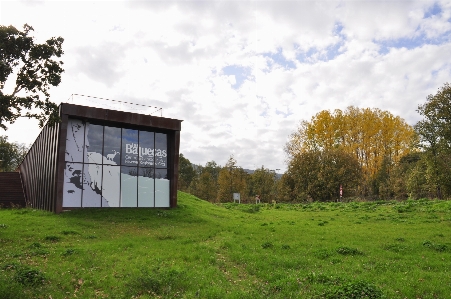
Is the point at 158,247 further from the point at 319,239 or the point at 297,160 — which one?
the point at 297,160

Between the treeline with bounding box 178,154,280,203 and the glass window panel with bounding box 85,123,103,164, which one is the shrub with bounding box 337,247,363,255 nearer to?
the glass window panel with bounding box 85,123,103,164

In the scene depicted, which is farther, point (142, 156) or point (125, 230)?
point (142, 156)

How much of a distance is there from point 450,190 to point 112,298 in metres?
26.7

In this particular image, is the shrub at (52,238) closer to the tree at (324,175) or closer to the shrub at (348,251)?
the shrub at (348,251)

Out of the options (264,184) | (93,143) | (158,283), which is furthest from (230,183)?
(158,283)

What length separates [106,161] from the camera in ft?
95.3

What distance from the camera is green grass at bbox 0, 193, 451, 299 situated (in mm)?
10266

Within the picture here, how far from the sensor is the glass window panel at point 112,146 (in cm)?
2923

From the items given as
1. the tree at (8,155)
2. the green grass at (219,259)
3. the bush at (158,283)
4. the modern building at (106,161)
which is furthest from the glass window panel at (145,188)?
the tree at (8,155)

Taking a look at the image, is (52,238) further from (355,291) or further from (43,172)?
(43,172)

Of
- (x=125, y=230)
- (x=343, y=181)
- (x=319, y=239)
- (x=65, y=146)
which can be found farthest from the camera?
(x=343, y=181)

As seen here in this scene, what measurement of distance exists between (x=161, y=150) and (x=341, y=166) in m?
32.4

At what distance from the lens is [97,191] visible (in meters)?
28.3

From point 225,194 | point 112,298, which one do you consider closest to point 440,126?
point 112,298
